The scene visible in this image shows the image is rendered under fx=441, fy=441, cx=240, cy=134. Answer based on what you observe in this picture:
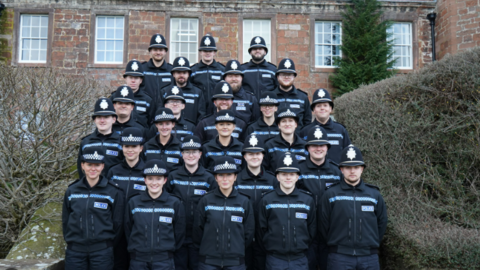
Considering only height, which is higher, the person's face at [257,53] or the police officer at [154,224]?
the person's face at [257,53]

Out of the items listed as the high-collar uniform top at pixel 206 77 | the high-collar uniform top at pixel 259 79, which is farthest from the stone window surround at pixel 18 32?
the high-collar uniform top at pixel 259 79

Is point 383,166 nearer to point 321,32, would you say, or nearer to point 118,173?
point 118,173

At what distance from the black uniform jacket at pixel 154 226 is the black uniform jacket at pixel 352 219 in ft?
5.55

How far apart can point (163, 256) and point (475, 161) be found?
17.5ft

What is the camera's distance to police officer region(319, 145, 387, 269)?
4.97 m

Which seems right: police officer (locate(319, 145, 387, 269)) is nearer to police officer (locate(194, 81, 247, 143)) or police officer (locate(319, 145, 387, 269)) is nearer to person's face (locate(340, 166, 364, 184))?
person's face (locate(340, 166, 364, 184))

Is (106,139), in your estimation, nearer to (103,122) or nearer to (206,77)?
(103,122)

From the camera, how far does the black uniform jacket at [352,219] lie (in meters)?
4.98

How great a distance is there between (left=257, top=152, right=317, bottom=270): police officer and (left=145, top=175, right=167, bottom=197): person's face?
119 centimetres

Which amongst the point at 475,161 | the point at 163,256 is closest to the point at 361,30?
the point at 475,161

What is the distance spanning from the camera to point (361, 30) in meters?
15.5

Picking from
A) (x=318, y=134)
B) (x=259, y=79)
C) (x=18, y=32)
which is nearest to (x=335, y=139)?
(x=318, y=134)

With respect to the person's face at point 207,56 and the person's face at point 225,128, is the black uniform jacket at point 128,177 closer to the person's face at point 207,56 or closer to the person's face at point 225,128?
the person's face at point 225,128

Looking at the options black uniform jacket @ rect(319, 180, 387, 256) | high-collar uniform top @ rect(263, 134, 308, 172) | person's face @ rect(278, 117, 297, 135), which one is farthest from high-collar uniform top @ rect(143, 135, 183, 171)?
black uniform jacket @ rect(319, 180, 387, 256)
